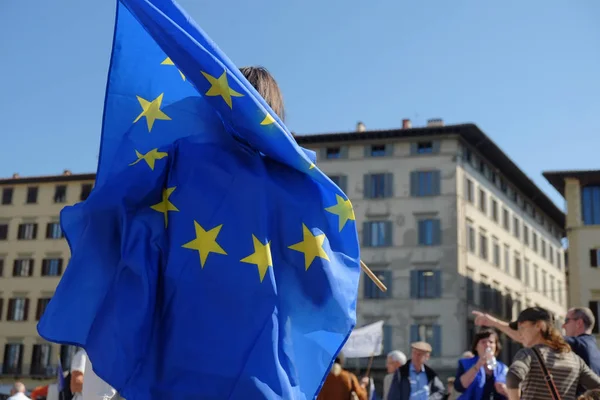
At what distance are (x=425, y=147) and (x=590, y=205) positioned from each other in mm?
10300

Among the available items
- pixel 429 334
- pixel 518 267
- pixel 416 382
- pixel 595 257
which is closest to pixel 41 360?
pixel 429 334

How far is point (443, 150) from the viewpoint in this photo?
5244 cm

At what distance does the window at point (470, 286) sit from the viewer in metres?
51.7

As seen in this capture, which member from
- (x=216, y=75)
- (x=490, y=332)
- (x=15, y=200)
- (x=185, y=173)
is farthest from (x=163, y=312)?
(x=15, y=200)

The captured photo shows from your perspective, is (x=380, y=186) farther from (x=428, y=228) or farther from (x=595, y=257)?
(x=595, y=257)

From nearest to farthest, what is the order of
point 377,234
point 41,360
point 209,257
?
point 209,257 < point 377,234 < point 41,360

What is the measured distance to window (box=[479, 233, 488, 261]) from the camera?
54.7 meters

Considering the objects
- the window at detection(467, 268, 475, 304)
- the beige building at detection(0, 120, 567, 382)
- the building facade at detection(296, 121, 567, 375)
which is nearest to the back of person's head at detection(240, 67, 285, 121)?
the building facade at detection(296, 121, 567, 375)

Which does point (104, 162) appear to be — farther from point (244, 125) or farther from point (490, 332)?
point (490, 332)

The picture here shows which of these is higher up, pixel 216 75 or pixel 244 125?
pixel 216 75

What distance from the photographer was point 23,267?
63531mm

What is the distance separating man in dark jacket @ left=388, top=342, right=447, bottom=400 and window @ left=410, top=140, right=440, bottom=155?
42.6 meters

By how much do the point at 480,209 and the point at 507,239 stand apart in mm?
6663

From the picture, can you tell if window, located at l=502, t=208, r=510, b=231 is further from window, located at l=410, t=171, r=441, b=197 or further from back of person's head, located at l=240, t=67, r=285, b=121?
back of person's head, located at l=240, t=67, r=285, b=121
